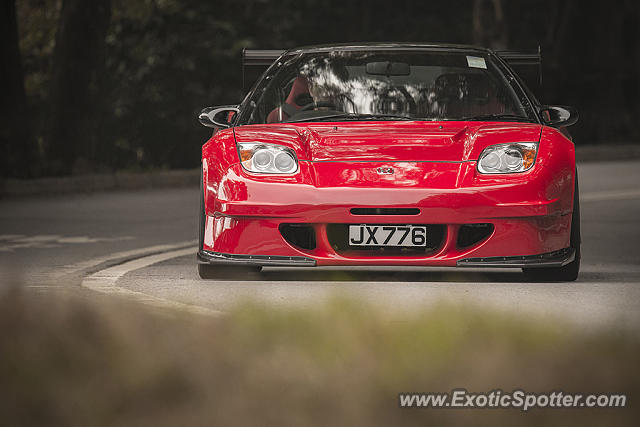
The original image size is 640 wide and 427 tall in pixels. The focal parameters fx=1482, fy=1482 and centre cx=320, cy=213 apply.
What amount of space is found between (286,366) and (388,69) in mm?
4279

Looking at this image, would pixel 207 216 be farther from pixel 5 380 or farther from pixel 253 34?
pixel 253 34

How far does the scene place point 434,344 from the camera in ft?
19.2

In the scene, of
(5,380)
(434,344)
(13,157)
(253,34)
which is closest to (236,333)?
(434,344)

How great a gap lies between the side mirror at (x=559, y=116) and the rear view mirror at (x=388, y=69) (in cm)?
91

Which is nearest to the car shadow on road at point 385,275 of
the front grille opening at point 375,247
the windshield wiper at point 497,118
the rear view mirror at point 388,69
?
the front grille opening at point 375,247

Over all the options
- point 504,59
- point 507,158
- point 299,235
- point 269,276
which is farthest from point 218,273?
point 504,59

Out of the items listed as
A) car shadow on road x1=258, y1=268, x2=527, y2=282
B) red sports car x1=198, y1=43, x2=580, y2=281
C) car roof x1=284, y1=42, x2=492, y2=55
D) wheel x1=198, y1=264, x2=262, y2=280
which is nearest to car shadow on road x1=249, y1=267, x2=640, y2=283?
car shadow on road x1=258, y1=268, x2=527, y2=282

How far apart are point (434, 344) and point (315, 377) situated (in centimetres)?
82

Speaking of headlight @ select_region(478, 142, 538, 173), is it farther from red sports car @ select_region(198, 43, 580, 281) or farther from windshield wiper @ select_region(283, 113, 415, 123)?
windshield wiper @ select_region(283, 113, 415, 123)

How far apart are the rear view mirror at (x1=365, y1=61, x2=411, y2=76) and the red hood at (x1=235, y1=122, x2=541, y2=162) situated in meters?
0.79

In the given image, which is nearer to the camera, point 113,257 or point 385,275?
point 385,275

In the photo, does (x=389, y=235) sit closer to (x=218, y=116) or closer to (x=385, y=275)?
(x=385, y=275)

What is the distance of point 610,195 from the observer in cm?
1648

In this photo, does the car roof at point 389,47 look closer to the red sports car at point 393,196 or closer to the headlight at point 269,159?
the red sports car at point 393,196
